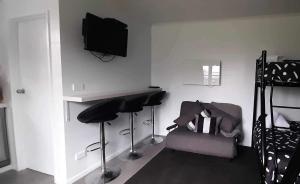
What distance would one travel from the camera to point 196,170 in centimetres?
277

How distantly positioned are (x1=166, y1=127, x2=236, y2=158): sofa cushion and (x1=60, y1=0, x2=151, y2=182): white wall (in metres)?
0.78

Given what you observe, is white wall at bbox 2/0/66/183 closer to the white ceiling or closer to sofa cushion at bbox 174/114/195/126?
the white ceiling

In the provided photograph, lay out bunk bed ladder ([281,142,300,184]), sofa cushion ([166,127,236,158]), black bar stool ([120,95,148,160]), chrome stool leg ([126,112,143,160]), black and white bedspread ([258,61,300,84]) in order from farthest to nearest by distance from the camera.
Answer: chrome stool leg ([126,112,143,160]), sofa cushion ([166,127,236,158]), black bar stool ([120,95,148,160]), black and white bedspread ([258,61,300,84]), bunk bed ladder ([281,142,300,184])

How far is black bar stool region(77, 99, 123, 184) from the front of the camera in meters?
2.29

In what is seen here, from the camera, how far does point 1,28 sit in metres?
2.66

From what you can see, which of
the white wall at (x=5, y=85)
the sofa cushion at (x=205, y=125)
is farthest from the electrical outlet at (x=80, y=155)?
the sofa cushion at (x=205, y=125)

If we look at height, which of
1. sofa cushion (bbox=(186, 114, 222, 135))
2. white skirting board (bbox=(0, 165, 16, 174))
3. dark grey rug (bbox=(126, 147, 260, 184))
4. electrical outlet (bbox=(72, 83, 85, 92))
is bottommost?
dark grey rug (bbox=(126, 147, 260, 184))

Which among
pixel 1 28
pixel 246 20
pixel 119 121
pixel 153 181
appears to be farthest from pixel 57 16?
pixel 246 20

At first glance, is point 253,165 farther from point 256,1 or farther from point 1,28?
point 1,28

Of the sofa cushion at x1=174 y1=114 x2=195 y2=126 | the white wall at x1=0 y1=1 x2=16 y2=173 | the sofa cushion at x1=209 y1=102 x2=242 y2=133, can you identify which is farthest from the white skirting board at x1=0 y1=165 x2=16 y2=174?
the sofa cushion at x1=209 y1=102 x2=242 y2=133

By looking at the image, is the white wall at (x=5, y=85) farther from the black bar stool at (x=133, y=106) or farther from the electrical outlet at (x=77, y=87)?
the black bar stool at (x=133, y=106)

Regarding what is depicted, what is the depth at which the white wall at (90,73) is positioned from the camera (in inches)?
94.0

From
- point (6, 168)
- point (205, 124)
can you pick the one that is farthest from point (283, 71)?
point (6, 168)

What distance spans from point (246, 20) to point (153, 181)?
2.89 metres
